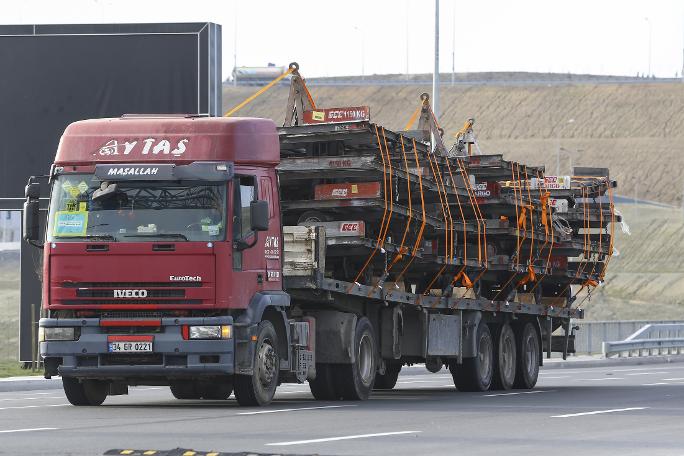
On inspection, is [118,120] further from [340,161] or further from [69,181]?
[340,161]

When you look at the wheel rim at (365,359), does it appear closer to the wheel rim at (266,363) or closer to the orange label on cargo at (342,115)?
the wheel rim at (266,363)

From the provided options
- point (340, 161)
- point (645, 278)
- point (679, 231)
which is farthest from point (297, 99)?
point (679, 231)

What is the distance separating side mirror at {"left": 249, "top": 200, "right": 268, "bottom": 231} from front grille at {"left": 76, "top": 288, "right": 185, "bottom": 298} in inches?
44.9

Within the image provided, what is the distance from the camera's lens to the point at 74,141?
19.7 meters

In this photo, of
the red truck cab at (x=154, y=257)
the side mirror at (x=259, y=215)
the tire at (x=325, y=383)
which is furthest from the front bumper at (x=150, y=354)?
the tire at (x=325, y=383)

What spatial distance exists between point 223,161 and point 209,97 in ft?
50.5

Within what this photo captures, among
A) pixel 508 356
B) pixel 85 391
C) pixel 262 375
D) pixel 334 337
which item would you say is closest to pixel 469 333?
pixel 508 356

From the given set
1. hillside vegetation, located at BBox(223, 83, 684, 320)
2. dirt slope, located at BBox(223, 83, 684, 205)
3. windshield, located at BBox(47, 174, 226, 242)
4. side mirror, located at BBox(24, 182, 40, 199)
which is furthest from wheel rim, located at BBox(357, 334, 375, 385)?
dirt slope, located at BBox(223, 83, 684, 205)

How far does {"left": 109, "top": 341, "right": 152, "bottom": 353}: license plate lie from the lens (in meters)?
19.0

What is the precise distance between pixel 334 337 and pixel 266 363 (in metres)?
1.82

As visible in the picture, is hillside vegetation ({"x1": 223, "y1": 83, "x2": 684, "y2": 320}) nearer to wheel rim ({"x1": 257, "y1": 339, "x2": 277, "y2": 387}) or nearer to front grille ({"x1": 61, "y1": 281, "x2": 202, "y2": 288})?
wheel rim ({"x1": 257, "y1": 339, "x2": 277, "y2": 387})

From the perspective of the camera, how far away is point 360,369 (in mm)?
22031

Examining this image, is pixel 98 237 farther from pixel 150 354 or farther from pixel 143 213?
pixel 150 354

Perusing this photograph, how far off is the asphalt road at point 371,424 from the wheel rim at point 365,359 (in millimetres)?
435
